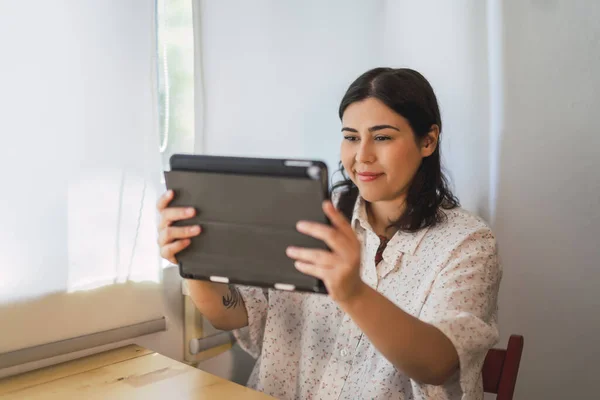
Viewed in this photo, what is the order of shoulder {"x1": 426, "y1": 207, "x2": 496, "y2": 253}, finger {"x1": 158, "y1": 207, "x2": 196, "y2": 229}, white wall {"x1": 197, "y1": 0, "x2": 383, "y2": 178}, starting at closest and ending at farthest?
finger {"x1": 158, "y1": 207, "x2": 196, "y2": 229}, shoulder {"x1": 426, "y1": 207, "x2": 496, "y2": 253}, white wall {"x1": 197, "y1": 0, "x2": 383, "y2": 178}

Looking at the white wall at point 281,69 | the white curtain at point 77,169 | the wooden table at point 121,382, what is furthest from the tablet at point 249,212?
the white wall at point 281,69

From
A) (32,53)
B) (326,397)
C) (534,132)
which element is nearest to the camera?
(32,53)

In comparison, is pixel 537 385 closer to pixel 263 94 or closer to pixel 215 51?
pixel 263 94

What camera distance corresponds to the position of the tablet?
2.58 ft

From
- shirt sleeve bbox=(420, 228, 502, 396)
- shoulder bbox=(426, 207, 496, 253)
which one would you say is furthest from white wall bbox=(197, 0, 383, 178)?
shirt sleeve bbox=(420, 228, 502, 396)

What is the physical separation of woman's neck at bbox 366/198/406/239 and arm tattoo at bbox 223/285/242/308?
32cm

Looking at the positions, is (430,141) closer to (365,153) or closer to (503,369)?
(365,153)

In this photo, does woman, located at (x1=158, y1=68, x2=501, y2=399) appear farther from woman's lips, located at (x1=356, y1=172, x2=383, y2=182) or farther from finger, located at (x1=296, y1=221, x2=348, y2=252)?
finger, located at (x1=296, y1=221, x2=348, y2=252)

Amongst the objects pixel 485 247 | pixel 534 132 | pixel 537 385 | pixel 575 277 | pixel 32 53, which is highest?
pixel 32 53

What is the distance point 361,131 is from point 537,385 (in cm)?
78

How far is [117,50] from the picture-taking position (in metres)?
1.16

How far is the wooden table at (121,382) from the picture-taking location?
3.16 feet

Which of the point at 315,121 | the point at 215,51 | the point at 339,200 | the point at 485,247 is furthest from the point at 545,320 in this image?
the point at 215,51

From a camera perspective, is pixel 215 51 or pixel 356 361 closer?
pixel 356 361
